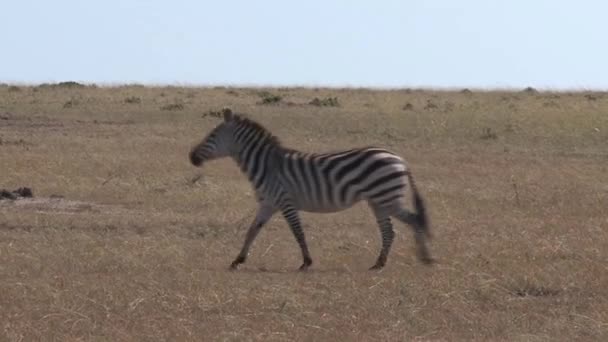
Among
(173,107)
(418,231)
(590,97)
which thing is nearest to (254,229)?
(418,231)

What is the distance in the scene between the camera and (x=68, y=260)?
431 inches

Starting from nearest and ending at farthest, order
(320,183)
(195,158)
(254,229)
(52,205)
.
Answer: (254,229), (320,183), (195,158), (52,205)

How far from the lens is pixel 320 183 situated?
11.6 metres

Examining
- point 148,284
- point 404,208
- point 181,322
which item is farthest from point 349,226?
point 181,322

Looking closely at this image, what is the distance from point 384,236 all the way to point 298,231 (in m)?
0.78

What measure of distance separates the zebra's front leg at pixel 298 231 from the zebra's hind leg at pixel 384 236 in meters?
0.59

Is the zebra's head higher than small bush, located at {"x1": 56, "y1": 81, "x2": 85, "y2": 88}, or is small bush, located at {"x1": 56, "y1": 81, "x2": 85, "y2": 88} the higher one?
the zebra's head

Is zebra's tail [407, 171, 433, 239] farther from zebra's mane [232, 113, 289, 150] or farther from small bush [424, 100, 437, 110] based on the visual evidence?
small bush [424, 100, 437, 110]

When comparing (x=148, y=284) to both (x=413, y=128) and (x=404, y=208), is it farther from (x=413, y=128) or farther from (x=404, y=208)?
(x=413, y=128)

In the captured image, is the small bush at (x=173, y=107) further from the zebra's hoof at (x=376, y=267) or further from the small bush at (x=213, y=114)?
the zebra's hoof at (x=376, y=267)

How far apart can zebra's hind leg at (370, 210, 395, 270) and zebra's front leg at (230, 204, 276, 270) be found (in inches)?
39.5

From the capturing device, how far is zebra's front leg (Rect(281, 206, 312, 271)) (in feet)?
36.4

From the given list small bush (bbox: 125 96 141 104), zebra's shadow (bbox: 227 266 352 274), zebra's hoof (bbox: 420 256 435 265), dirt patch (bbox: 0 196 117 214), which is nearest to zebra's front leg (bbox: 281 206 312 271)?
zebra's shadow (bbox: 227 266 352 274)

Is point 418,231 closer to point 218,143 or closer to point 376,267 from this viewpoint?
point 376,267
